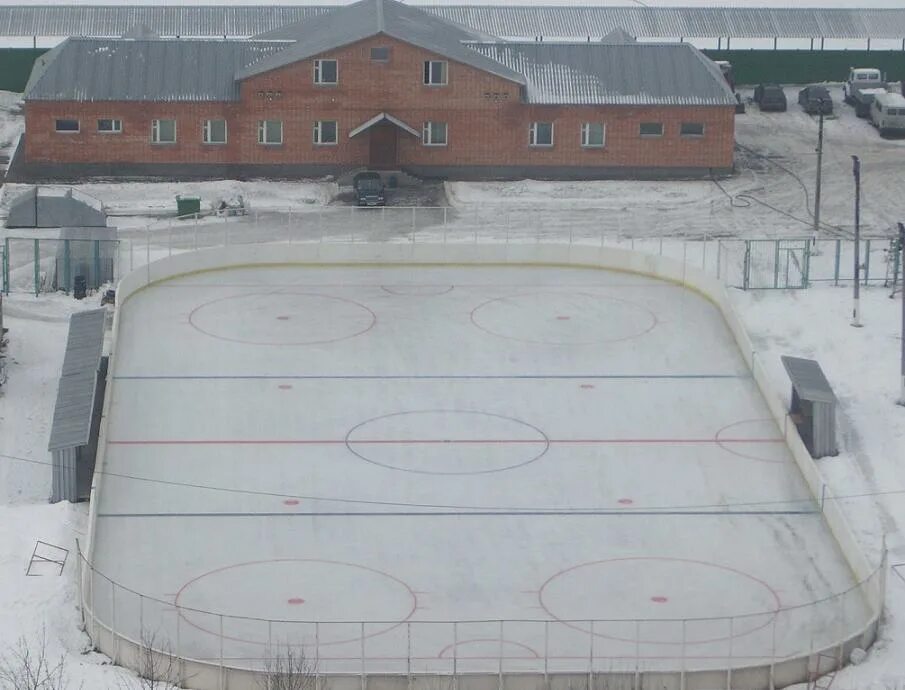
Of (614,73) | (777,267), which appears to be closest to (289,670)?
(777,267)

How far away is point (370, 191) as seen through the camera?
61500 millimetres

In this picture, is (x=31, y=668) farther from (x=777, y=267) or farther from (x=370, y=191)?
(x=370, y=191)

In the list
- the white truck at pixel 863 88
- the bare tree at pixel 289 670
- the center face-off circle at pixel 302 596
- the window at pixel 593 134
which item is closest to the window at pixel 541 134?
Answer: the window at pixel 593 134

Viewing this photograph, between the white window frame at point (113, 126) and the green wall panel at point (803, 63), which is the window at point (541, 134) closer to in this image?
the white window frame at point (113, 126)

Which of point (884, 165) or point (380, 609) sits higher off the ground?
point (884, 165)

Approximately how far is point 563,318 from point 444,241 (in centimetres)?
698

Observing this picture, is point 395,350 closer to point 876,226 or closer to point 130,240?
point 130,240

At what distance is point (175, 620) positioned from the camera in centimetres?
3244

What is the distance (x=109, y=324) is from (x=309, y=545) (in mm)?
12125

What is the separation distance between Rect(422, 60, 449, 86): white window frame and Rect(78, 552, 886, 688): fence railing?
34.3m

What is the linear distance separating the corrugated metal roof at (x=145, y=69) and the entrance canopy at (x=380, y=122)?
3.84 meters

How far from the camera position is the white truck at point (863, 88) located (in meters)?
72.6

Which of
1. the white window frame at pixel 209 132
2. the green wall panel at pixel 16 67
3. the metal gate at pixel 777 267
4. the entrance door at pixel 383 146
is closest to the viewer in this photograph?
the metal gate at pixel 777 267

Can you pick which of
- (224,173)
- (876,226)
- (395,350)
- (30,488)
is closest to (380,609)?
(30,488)
